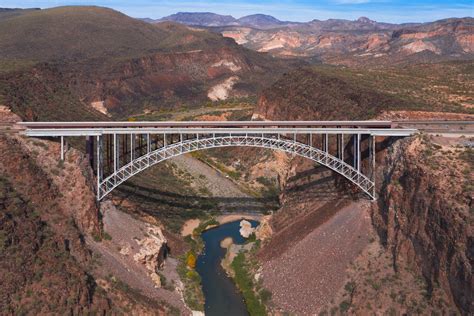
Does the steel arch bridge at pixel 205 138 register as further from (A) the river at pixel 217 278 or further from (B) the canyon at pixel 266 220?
(A) the river at pixel 217 278

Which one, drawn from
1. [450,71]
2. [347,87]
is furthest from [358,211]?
[450,71]

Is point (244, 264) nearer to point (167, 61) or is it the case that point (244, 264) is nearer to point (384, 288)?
point (384, 288)

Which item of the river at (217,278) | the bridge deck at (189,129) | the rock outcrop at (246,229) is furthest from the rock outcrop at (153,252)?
the rock outcrop at (246,229)

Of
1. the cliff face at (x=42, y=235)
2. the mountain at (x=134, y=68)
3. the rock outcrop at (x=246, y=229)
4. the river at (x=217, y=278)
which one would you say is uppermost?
the mountain at (x=134, y=68)

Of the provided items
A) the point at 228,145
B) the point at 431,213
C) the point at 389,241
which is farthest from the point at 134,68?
the point at 431,213

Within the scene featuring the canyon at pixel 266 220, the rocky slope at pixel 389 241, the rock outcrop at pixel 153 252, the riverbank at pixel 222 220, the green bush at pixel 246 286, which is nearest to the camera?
the rocky slope at pixel 389 241

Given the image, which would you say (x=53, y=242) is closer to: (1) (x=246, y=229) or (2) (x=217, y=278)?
(2) (x=217, y=278)

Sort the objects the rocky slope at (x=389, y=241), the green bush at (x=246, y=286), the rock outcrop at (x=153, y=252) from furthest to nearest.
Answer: the rock outcrop at (x=153, y=252) < the green bush at (x=246, y=286) < the rocky slope at (x=389, y=241)

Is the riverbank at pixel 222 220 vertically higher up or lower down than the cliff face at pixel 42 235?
lower down

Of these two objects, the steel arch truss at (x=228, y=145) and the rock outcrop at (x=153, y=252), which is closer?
the rock outcrop at (x=153, y=252)
